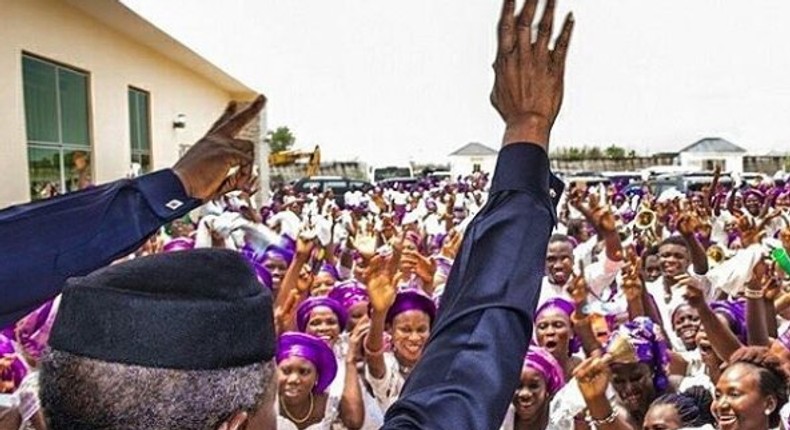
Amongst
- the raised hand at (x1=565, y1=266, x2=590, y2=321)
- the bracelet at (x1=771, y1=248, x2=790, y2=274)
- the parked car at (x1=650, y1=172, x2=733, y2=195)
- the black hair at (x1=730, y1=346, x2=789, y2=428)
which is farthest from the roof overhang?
the parked car at (x1=650, y1=172, x2=733, y2=195)

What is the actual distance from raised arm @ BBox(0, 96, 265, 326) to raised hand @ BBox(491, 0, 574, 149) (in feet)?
1.94

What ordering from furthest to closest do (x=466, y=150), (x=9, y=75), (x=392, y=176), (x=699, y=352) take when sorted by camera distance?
1. (x=466, y=150)
2. (x=392, y=176)
3. (x=9, y=75)
4. (x=699, y=352)

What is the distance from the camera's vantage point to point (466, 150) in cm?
5534

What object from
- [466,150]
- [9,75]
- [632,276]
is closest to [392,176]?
[466,150]

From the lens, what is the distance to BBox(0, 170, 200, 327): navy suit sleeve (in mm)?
1507

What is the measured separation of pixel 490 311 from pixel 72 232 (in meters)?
0.70

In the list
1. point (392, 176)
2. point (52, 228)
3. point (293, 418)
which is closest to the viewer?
point (52, 228)

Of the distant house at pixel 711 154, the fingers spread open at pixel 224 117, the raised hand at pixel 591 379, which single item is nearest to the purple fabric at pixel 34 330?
the raised hand at pixel 591 379

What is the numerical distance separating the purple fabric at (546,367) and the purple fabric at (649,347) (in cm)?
23

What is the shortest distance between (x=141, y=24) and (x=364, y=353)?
890 cm

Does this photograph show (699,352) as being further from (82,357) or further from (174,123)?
(174,123)

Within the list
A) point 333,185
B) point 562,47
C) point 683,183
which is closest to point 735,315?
point 562,47

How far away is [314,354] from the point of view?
3.83m

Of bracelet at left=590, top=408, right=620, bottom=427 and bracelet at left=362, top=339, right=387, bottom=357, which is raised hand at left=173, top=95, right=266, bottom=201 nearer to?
bracelet at left=590, top=408, right=620, bottom=427
